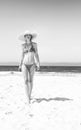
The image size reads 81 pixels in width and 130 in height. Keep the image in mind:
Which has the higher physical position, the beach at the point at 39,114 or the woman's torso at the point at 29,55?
the woman's torso at the point at 29,55

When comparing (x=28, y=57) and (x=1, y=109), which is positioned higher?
(x=28, y=57)

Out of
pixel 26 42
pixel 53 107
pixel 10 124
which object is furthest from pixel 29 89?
pixel 10 124

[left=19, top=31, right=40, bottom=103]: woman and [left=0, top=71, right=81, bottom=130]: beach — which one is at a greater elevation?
[left=19, top=31, right=40, bottom=103]: woman

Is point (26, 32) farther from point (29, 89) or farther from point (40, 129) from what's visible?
point (40, 129)

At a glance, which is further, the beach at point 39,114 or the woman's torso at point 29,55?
the woman's torso at point 29,55

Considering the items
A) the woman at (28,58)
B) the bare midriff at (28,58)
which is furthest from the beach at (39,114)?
the bare midriff at (28,58)

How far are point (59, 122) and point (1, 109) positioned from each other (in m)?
1.56

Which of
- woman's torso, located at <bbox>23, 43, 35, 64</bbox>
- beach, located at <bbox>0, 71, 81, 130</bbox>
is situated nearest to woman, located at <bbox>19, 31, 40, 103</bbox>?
woman's torso, located at <bbox>23, 43, 35, 64</bbox>

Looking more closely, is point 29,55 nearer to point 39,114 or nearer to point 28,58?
point 28,58

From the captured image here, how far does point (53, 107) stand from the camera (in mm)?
4922

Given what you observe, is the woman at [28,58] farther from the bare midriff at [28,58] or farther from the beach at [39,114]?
the beach at [39,114]

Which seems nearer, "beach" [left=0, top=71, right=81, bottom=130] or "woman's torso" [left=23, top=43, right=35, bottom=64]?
"beach" [left=0, top=71, right=81, bottom=130]

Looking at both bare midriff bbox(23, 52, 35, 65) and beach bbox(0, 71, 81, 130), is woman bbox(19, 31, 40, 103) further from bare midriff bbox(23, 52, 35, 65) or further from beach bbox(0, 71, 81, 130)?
beach bbox(0, 71, 81, 130)

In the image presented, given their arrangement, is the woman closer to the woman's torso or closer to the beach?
the woman's torso
